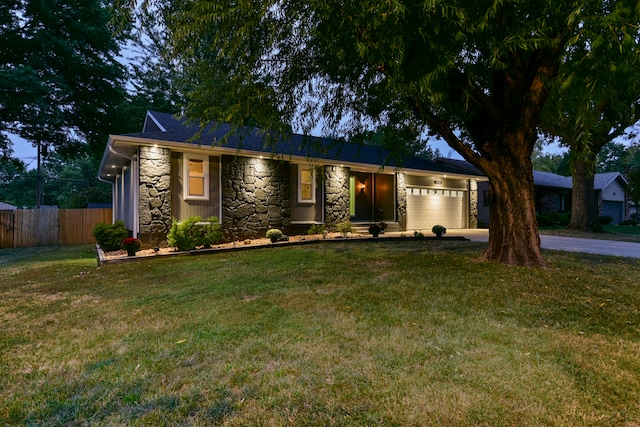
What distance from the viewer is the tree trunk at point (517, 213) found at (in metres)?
5.87

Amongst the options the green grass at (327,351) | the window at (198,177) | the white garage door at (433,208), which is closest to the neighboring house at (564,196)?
the white garage door at (433,208)

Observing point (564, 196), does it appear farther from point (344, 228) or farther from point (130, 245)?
point (130, 245)

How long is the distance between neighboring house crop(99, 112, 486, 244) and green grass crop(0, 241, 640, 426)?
3839mm

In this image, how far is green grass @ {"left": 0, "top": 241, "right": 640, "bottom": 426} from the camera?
6.22ft

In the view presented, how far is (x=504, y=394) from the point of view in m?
2.02

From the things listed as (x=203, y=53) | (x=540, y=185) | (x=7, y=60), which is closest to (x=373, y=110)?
(x=203, y=53)

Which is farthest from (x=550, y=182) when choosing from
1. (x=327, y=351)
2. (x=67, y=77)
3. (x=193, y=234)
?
(x=67, y=77)

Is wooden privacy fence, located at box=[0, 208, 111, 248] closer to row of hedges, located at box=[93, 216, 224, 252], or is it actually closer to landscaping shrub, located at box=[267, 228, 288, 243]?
row of hedges, located at box=[93, 216, 224, 252]

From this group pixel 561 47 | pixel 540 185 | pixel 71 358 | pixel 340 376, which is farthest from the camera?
pixel 540 185

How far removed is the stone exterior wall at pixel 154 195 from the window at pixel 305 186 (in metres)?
4.33

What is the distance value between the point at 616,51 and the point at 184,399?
572 cm

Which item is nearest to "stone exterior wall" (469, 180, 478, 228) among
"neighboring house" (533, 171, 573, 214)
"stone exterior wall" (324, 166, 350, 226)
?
"neighboring house" (533, 171, 573, 214)

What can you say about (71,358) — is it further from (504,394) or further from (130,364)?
(504,394)

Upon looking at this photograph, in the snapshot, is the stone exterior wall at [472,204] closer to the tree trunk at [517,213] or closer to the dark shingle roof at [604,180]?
the tree trunk at [517,213]
